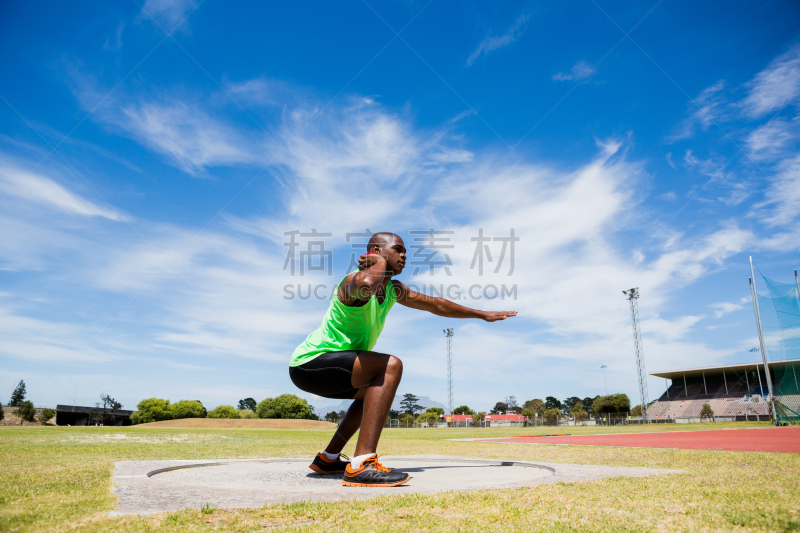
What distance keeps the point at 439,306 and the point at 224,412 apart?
87212 millimetres

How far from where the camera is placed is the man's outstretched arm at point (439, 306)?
16.1ft

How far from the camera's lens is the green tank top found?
4250 mm

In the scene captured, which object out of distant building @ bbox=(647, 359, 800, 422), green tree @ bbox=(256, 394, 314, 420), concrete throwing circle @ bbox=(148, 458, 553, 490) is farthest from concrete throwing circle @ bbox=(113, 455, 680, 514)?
green tree @ bbox=(256, 394, 314, 420)

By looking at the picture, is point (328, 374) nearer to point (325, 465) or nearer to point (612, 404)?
point (325, 465)

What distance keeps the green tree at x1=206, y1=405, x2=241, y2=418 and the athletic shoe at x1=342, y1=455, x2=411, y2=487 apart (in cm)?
8697

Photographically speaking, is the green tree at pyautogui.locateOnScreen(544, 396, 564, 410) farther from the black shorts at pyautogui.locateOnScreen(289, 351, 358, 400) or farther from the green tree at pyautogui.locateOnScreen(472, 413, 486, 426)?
the black shorts at pyautogui.locateOnScreen(289, 351, 358, 400)

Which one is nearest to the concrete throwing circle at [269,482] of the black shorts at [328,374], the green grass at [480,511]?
the green grass at [480,511]

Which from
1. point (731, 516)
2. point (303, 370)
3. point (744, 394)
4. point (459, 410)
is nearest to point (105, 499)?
point (303, 370)

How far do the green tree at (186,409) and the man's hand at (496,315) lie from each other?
8809cm

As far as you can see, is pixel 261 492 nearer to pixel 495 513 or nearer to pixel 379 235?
pixel 495 513

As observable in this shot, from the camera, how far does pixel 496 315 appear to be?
509 cm

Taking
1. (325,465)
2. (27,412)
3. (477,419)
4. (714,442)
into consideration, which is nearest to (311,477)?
(325,465)

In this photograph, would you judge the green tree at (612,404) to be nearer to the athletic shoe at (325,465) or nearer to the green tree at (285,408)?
the green tree at (285,408)

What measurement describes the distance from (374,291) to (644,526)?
89.8 inches
